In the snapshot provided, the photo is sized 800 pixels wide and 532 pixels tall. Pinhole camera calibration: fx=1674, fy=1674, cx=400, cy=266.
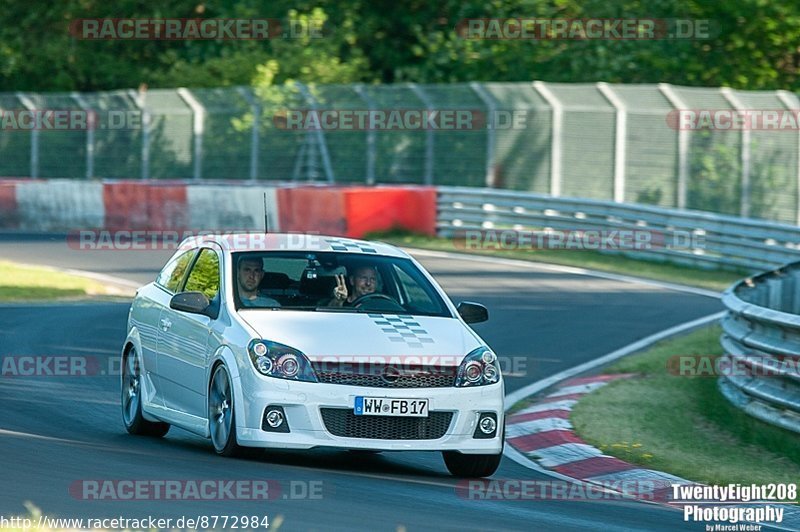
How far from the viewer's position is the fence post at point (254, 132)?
32875 mm

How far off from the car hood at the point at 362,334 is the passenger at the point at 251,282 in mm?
Answer: 163

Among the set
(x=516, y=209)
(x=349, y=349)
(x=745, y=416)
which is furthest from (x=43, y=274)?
(x=349, y=349)

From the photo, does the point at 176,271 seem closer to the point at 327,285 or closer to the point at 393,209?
the point at 327,285

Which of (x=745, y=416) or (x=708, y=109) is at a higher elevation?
(x=708, y=109)

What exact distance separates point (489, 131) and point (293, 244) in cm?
1909

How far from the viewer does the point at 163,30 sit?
44312mm

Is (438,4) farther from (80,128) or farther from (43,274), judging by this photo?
(43,274)

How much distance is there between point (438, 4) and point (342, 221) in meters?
14.8

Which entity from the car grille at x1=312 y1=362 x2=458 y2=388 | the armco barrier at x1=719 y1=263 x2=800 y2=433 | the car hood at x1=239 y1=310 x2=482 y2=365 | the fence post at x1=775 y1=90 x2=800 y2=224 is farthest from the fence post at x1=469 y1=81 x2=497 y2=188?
the car grille at x1=312 y1=362 x2=458 y2=388

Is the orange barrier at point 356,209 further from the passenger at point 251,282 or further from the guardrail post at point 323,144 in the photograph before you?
the passenger at point 251,282

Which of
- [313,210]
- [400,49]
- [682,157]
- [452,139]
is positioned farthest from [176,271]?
[400,49]

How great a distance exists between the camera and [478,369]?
9945mm

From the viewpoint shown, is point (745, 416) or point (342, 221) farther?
point (342, 221)

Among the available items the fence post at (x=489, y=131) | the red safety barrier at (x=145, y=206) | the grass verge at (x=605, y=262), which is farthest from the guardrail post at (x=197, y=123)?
the fence post at (x=489, y=131)
